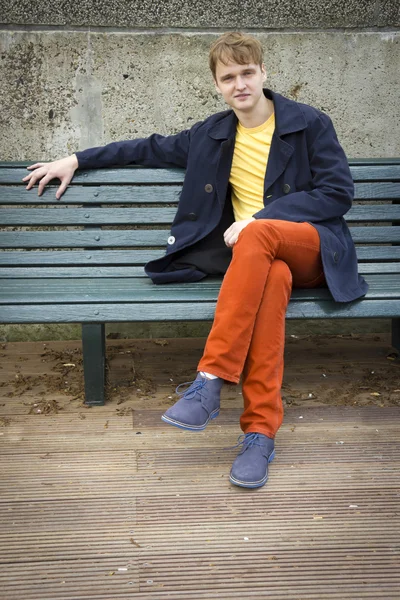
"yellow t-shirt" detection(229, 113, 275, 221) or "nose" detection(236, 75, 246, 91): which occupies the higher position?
"nose" detection(236, 75, 246, 91)

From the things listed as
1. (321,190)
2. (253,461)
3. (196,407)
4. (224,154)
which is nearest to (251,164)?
(224,154)

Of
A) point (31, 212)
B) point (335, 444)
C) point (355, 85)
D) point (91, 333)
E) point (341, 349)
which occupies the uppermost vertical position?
point (355, 85)

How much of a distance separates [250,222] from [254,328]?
1.44 feet

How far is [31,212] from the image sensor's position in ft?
12.8

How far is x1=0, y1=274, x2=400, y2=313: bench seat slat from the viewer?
11.0 ft

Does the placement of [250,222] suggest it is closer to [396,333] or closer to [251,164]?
[251,164]

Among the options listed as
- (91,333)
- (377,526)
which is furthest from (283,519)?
(91,333)

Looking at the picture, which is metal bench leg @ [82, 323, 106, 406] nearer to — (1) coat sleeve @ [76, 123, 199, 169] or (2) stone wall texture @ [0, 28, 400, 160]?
(1) coat sleeve @ [76, 123, 199, 169]

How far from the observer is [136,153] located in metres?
3.90

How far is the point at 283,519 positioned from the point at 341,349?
6.40ft

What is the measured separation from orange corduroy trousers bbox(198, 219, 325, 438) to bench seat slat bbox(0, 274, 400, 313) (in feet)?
1.46

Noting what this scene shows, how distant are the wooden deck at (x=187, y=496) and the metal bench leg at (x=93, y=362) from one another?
6cm

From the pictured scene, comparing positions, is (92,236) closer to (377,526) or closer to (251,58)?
(251,58)

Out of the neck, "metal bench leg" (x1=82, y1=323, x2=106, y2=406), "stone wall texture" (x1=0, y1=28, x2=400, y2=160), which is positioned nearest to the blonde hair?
the neck
